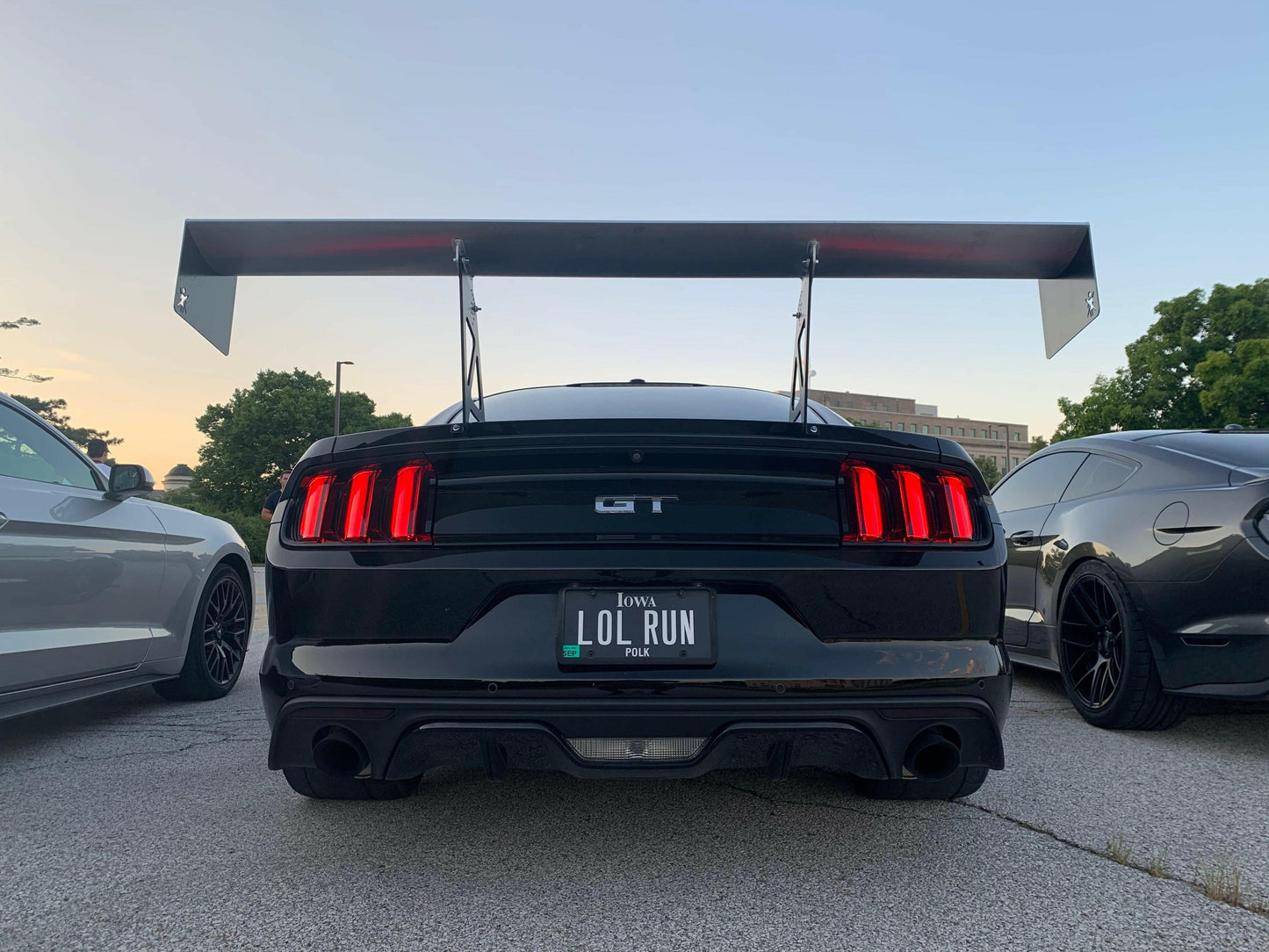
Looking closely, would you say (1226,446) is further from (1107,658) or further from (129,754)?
(129,754)

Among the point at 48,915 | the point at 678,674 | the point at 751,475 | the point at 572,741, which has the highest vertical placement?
the point at 751,475

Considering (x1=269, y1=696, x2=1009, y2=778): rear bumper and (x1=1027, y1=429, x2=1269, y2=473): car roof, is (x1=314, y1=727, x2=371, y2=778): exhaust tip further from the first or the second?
(x1=1027, y1=429, x2=1269, y2=473): car roof

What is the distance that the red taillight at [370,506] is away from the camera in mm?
2318

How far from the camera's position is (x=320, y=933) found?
1.98 m

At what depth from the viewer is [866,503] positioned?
233 cm

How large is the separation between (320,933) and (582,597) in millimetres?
932

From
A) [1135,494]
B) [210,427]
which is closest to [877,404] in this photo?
[210,427]

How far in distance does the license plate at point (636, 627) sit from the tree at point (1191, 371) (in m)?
38.0

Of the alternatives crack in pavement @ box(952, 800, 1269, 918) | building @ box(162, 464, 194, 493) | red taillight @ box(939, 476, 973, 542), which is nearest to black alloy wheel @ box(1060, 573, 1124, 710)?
crack in pavement @ box(952, 800, 1269, 918)

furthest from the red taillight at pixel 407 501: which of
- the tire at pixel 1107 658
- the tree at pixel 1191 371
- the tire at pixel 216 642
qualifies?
the tree at pixel 1191 371

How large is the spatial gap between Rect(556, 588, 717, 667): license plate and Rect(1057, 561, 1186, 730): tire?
2.50 m

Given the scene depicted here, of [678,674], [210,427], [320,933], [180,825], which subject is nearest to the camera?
[320,933]

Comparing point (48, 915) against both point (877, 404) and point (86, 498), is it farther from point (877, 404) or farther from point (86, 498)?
point (877, 404)

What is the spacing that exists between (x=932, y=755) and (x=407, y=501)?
146 centimetres
